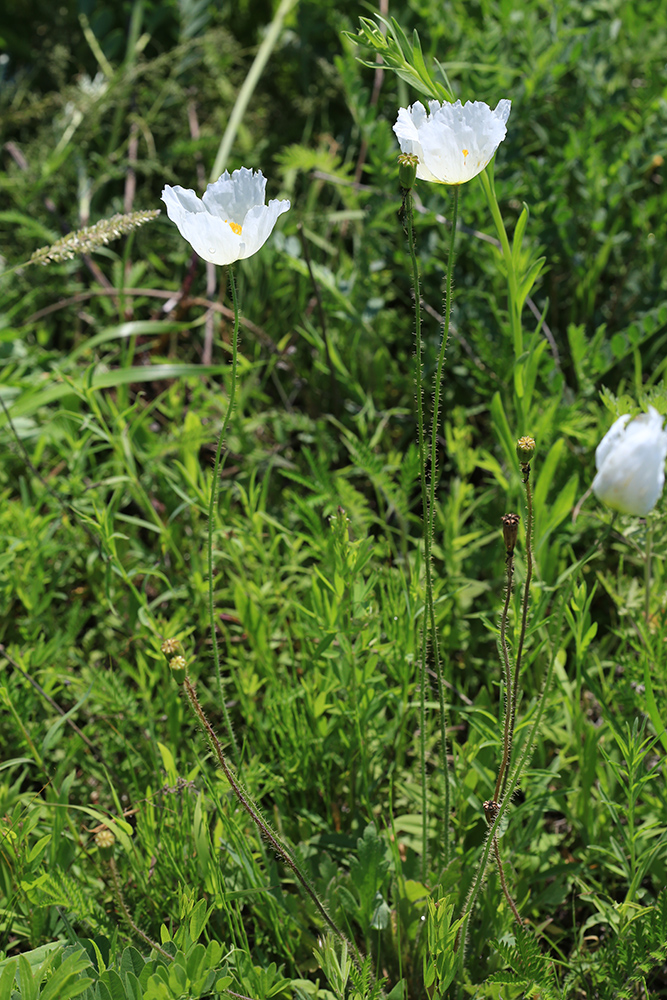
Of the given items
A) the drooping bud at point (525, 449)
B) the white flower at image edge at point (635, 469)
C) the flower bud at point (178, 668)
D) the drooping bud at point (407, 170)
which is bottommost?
the flower bud at point (178, 668)

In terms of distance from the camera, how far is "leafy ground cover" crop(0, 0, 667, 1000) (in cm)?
148

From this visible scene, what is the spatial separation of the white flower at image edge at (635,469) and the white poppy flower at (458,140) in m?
0.44

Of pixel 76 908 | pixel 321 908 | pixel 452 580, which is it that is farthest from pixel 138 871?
pixel 452 580

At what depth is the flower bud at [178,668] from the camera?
1166mm

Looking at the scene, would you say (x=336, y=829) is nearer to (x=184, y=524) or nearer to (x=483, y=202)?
(x=184, y=524)

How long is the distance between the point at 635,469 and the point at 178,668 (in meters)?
0.67

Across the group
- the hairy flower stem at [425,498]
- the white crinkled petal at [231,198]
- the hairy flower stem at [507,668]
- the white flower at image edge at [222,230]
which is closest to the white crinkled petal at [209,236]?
the white flower at image edge at [222,230]

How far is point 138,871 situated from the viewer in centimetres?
151

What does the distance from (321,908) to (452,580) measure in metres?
0.86

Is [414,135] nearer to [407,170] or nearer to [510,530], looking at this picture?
[407,170]

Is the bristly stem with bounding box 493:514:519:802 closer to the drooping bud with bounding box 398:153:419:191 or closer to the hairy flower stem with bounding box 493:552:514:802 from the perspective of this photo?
the hairy flower stem with bounding box 493:552:514:802

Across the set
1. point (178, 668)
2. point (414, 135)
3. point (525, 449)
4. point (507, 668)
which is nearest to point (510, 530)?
point (525, 449)

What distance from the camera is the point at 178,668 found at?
117 centimetres

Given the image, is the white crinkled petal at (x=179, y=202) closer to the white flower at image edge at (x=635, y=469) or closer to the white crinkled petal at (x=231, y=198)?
the white crinkled petal at (x=231, y=198)
